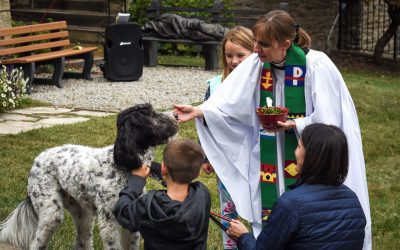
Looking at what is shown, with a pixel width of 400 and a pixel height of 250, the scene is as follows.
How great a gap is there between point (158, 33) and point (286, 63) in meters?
13.0

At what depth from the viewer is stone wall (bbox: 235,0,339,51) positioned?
76.6 ft

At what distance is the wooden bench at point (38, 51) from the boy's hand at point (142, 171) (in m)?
8.71

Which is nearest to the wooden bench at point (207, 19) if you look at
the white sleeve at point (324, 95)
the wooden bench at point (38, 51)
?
the wooden bench at point (38, 51)

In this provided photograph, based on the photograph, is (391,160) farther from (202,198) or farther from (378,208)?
(202,198)

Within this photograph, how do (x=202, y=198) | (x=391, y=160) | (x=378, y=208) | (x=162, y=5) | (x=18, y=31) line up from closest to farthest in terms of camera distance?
(x=202, y=198), (x=378, y=208), (x=391, y=160), (x=18, y=31), (x=162, y=5)

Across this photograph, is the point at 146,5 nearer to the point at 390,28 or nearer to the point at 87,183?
the point at 390,28

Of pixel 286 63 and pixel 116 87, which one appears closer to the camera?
pixel 286 63

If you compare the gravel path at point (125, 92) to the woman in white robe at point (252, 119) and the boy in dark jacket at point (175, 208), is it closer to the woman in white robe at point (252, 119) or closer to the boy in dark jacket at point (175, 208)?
the woman in white robe at point (252, 119)

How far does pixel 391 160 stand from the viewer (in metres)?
10.2

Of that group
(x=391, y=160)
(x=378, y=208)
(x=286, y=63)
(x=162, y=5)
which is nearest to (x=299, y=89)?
(x=286, y=63)

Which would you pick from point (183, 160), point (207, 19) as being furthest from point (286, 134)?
point (207, 19)

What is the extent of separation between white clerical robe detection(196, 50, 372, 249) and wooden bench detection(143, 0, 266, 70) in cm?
1187

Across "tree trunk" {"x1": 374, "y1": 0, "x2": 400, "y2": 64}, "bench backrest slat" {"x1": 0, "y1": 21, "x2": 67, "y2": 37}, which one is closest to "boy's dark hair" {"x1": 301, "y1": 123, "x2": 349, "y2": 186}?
"bench backrest slat" {"x1": 0, "y1": 21, "x2": 67, "y2": 37}

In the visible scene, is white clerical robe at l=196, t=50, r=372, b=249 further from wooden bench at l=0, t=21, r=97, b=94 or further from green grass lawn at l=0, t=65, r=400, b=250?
wooden bench at l=0, t=21, r=97, b=94
